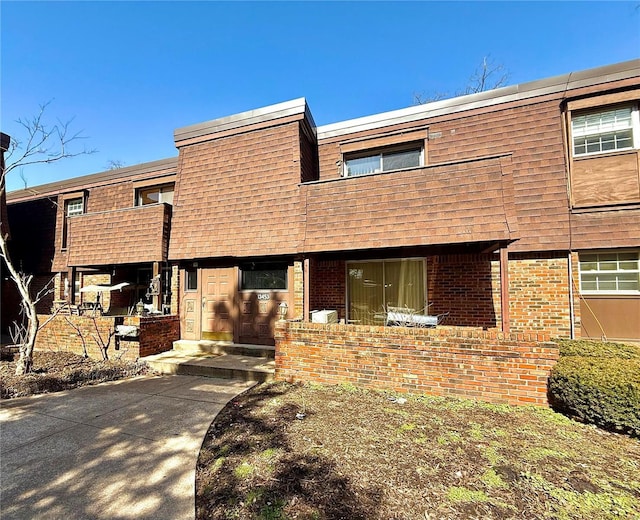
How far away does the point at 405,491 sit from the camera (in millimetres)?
2547

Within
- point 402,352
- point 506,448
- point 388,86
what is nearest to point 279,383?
point 402,352

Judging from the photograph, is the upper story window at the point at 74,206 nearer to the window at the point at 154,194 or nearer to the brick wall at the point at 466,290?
the window at the point at 154,194

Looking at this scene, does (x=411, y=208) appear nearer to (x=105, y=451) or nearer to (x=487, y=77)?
(x=105, y=451)

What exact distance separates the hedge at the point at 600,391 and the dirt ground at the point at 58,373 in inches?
305

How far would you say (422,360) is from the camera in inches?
191

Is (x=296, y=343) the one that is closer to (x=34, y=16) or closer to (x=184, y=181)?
(x=184, y=181)

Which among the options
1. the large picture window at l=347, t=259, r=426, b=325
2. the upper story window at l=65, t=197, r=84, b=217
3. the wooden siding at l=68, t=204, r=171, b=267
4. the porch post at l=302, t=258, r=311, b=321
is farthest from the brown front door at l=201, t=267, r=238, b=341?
the upper story window at l=65, t=197, r=84, b=217

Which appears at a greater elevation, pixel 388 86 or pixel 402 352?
pixel 388 86

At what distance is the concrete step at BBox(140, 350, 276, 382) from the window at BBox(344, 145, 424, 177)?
535 centimetres

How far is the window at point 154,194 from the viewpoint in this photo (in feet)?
33.6

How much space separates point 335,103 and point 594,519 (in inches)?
620

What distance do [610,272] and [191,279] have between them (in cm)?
1020

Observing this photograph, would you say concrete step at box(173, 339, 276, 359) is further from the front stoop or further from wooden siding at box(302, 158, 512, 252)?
wooden siding at box(302, 158, 512, 252)

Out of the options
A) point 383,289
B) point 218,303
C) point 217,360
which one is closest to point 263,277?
point 218,303
